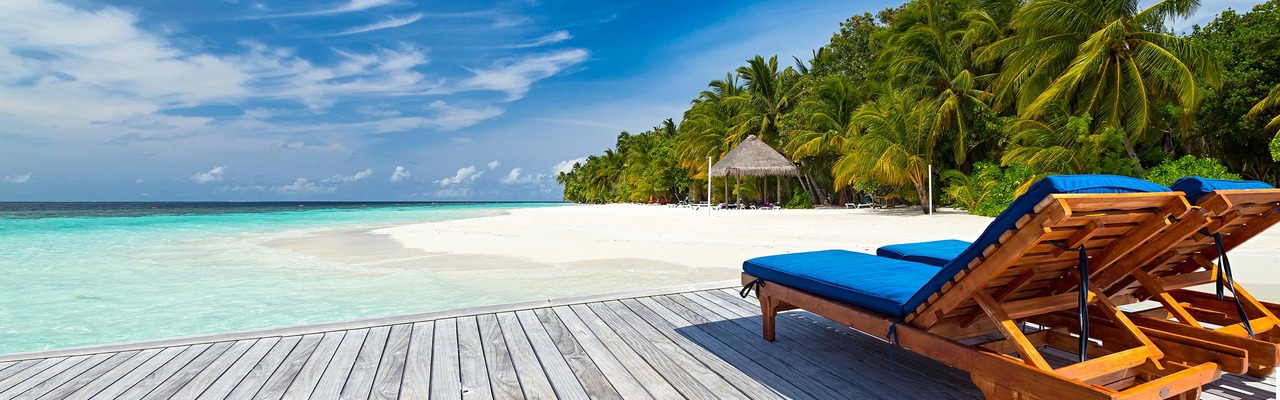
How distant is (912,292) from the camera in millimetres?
1867

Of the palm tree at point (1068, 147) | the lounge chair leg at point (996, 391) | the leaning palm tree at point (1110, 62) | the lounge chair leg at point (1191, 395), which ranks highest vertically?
the leaning palm tree at point (1110, 62)

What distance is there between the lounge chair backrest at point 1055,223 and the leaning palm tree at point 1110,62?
1230cm

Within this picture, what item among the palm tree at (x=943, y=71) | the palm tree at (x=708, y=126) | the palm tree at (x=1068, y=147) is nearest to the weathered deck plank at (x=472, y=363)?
the palm tree at (x=1068, y=147)

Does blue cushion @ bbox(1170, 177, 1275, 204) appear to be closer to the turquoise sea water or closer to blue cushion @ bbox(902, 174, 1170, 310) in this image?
blue cushion @ bbox(902, 174, 1170, 310)

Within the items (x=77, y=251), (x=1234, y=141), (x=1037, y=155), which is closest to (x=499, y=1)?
(x=77, y=251)

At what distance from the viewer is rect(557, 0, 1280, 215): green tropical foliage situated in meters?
10.9

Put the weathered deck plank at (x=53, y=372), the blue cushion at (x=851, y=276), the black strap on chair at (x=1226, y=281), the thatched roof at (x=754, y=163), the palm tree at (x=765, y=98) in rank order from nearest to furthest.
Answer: the black strap on chair at (x=1226, y=281) < the blue cushion at (x=851, y=276) < the weathered deck plank at (x=53, y=372) < the thatched roof at (x=754, y=163) < the palm tree at (x=765, y=98)

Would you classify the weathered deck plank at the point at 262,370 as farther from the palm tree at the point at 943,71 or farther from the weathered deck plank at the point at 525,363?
the palm tree at the point at 943,71

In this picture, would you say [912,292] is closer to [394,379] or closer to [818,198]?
[394,379]

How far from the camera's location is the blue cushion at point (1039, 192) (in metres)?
1.26

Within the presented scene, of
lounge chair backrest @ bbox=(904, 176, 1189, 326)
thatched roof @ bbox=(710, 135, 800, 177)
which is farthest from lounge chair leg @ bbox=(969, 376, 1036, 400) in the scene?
thatched roof @ bbox=(710, 135, 800, 177)

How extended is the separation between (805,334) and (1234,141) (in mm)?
17362

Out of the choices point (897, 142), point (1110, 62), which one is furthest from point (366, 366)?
point (897, 142)

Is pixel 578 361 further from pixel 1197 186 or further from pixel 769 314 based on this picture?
pixel 1197 186
